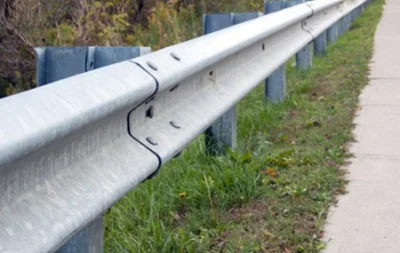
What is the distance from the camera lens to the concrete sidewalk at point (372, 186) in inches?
130

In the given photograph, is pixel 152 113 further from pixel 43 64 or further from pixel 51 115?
pixel 51 115

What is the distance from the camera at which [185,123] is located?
327 centimetres

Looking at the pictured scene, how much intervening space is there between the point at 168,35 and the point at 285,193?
6437mm

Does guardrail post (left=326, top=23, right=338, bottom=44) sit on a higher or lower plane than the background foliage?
lower

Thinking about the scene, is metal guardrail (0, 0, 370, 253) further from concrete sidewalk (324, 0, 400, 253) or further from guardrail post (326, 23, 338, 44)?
guardrail post (326, 23, 338, 44)

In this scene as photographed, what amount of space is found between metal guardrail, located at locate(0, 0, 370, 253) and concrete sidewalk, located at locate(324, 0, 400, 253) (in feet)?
2.39

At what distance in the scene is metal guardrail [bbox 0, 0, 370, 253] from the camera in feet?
5.85

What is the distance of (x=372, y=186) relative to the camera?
406cm

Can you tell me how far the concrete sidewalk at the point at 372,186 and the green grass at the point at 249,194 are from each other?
8 centimetres

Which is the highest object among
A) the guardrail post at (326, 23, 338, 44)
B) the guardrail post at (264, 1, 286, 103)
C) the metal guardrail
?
the metal guardrail

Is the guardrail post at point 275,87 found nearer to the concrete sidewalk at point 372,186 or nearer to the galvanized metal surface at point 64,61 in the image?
the concrete sidewalk at point 372,186

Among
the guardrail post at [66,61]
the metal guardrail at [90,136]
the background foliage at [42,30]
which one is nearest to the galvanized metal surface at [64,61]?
the guardrail post at [66,61]

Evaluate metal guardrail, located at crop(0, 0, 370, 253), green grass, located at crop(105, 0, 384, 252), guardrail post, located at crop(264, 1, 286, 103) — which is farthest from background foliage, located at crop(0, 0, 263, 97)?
metal guardrail, located at crop(0, 0, 370, 253)

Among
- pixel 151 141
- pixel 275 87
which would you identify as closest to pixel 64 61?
pixel 151 141
